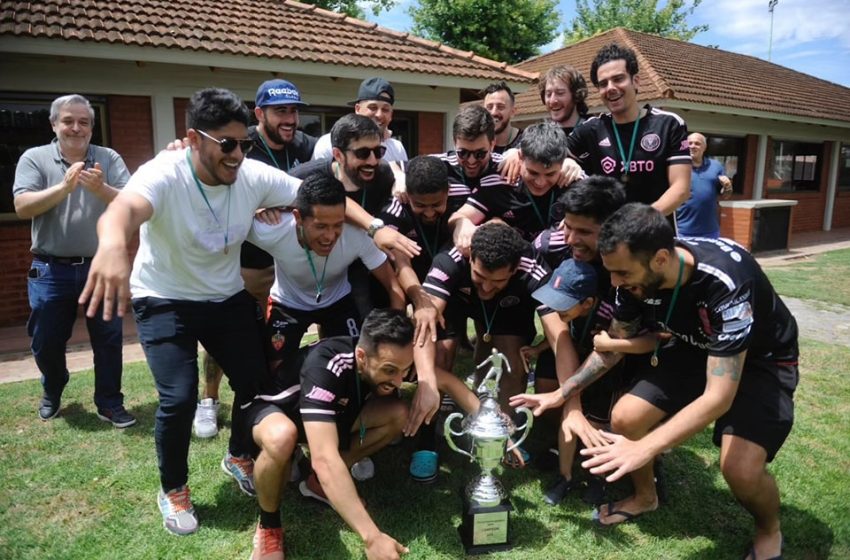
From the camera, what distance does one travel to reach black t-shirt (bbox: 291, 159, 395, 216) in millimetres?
3713

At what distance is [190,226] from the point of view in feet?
9.67

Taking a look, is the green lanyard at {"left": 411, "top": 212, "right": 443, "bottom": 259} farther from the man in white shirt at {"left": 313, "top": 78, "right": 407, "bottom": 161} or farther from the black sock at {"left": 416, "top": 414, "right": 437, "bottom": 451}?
the black sock at {"left": 416, "top": 414, "right": 437, "bottom": 451}

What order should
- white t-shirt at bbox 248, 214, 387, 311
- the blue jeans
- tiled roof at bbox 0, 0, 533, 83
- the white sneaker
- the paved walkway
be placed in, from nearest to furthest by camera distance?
white t-shirt at bbox 248, 214, 387, 311 < the white sneaker < the blue jeans < the paved walkway < tiled roof at bbox 0, 0, 533, 83

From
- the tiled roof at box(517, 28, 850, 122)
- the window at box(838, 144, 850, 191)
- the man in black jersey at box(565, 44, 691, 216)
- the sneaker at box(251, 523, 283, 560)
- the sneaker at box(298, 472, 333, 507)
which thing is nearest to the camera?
the sneaker at box(251, 523, 283, 560)

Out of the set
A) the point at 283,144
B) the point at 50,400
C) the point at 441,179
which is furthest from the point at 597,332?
the point at 50,400

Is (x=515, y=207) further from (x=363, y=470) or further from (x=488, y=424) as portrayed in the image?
(x=363, y=470)

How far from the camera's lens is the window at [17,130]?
22.8 feet

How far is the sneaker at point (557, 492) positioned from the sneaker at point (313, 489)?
3.91 ft

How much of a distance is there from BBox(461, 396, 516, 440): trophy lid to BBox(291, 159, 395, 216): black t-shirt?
1460 mm

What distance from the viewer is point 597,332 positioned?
343cm

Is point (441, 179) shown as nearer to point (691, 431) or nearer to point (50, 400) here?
point (691, 431)

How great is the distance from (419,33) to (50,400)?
67.2 feet

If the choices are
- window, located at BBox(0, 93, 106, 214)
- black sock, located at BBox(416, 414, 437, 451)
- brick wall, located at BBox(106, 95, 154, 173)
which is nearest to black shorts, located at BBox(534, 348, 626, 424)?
black sock, located at BBox(416, 414, 437, 451)

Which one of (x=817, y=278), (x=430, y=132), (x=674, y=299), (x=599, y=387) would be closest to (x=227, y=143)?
(x=674, y=299)
